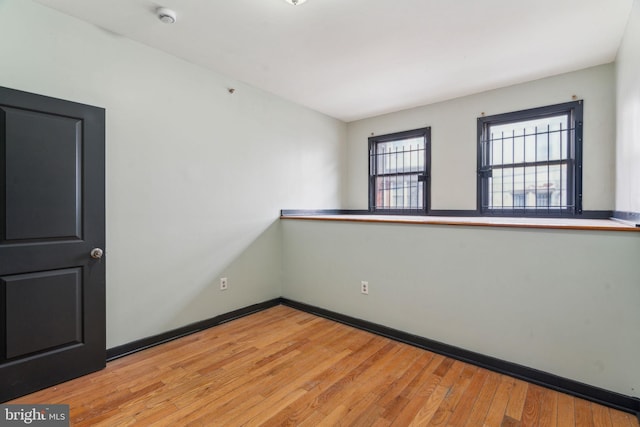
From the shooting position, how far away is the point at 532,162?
11.0ft

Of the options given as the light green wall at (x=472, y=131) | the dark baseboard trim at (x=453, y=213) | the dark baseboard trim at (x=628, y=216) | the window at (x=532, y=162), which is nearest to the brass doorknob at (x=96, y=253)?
the dark baseboard trim at (x=453, y=213)

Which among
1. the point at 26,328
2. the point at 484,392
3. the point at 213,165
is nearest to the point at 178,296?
the point at 26,328

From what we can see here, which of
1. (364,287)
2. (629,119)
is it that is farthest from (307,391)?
(629,119)

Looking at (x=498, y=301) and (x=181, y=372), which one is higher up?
(x=498, y=301)

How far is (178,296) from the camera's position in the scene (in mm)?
2814

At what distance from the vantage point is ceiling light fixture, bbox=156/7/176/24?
2.12 m

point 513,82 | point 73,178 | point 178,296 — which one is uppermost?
point 513,82

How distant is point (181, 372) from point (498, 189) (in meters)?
3.65

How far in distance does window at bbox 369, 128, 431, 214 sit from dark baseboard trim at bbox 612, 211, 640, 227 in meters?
1.81

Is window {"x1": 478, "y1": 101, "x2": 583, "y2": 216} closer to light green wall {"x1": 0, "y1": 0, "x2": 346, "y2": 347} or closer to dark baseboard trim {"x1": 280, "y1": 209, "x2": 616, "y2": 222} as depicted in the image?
dark baseboard trim {"x1": 280, "y1": 209, "x2": 616, "y2": 222}

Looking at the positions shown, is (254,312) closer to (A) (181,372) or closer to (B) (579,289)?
(A) (181,372)

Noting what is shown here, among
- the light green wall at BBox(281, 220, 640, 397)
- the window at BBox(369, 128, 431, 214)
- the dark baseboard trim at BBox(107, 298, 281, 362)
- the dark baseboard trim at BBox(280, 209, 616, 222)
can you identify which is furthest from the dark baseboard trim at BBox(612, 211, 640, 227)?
the dark baseboard trim at BBox(107, 298, 281, 362)

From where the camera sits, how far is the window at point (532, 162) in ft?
10.2

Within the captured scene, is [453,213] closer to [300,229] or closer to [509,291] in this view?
[509,291]
